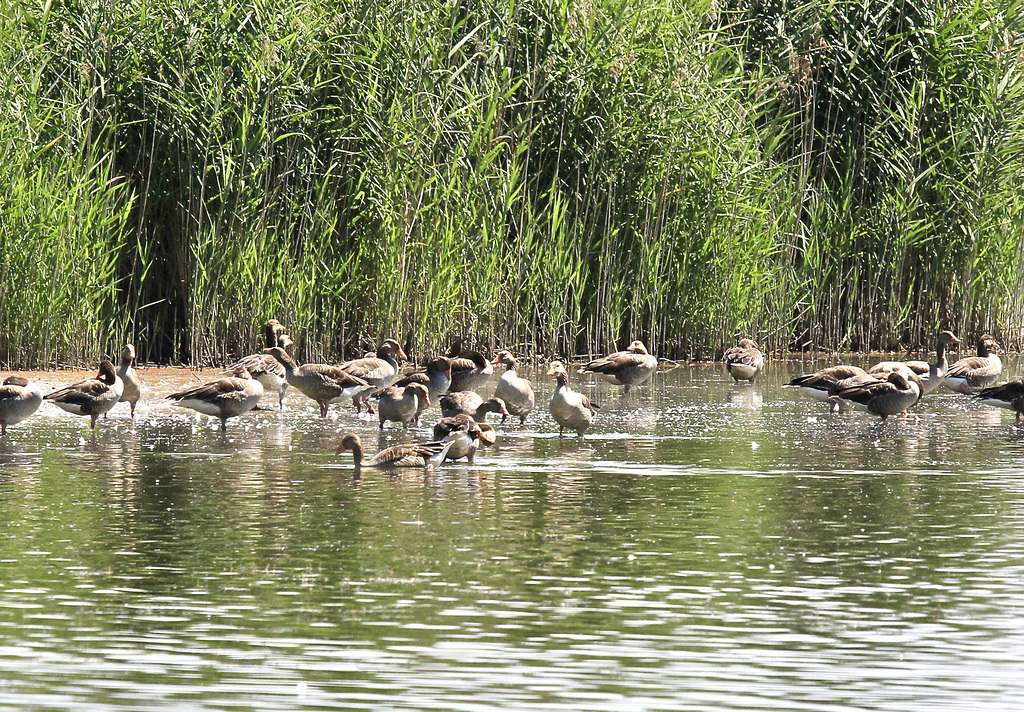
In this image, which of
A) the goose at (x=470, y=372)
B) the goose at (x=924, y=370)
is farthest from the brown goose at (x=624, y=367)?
the goose at (x=924, y=370)

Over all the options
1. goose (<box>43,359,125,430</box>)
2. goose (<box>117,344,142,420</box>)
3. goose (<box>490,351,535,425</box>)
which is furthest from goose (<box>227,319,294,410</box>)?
goose (<box>490,351,535,425</box>)

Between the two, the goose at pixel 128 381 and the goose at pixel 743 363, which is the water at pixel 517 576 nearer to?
the goose at pixel 128 381

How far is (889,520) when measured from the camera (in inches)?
388

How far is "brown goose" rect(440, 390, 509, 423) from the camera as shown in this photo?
14086mm

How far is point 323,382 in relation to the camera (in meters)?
15.4

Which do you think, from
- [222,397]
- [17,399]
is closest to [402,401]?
[222,397]

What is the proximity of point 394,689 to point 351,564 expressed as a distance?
2.31 meters

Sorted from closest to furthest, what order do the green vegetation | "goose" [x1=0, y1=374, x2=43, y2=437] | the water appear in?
the water, "goose" [x1=0, y1=374, x2=43, y2=437], the green vegetation

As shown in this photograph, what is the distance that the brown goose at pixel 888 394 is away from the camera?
1517 cm

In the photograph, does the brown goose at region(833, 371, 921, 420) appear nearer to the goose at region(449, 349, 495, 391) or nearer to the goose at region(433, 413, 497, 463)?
the goose at region(449, 349, 495, 391)

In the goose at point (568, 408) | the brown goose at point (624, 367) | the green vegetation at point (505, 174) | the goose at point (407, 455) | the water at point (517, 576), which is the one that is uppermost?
the green vegetation at point (505, 174)

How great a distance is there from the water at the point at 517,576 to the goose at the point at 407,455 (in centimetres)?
18

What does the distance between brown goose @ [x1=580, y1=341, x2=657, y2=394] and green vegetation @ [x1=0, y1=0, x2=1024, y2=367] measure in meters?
2.56

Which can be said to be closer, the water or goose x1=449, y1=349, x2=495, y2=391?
the water
